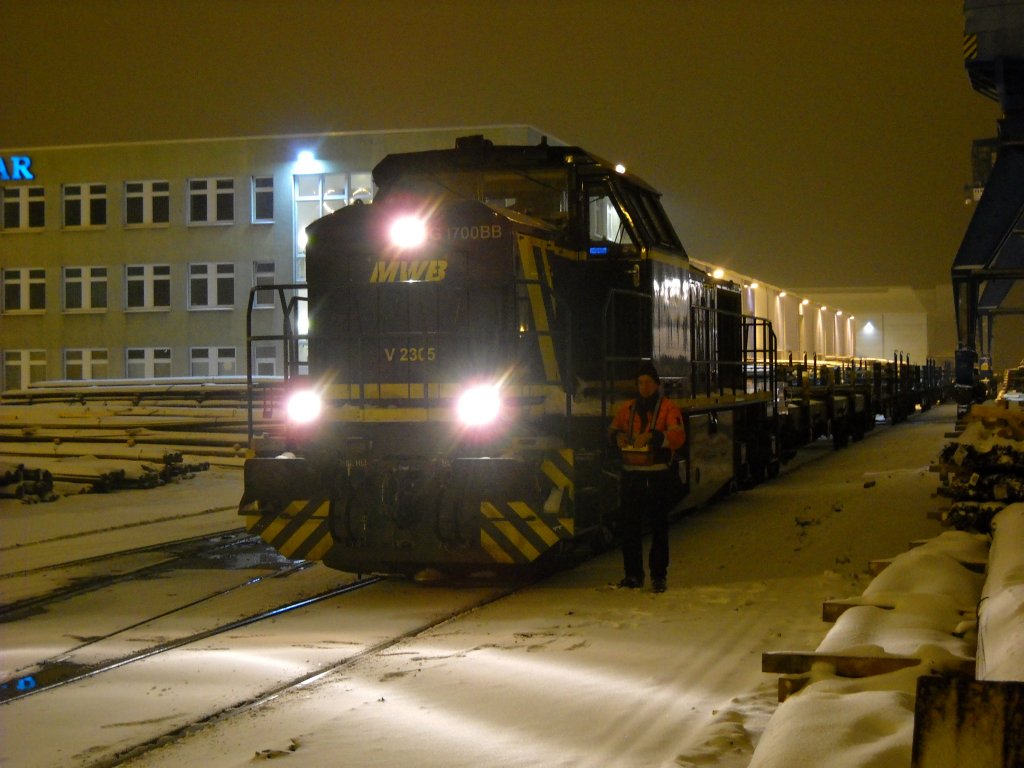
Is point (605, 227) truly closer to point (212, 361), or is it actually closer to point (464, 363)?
point (464, 363)

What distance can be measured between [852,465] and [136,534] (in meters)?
10.9

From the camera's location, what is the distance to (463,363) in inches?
343

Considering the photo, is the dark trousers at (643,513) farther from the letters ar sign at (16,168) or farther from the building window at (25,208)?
the letters ar sign at (16,168)

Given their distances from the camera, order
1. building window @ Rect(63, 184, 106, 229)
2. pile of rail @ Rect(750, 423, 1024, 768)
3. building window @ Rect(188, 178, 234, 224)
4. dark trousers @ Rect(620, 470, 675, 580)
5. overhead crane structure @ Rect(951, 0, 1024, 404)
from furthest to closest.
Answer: building window @ Rect(63, 184, 106, 229)
building window @ Rect(188, 178, 234, 224)
overhead crane structure @ Rect(951, 0, 1024, 404)
dark trousers @ Rect(620, 470, 675, 580)
pile of rail @ Rect(750, 423, 1024, 768)

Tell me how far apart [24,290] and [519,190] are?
1161 inches

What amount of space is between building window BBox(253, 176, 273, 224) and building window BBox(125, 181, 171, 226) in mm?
2673

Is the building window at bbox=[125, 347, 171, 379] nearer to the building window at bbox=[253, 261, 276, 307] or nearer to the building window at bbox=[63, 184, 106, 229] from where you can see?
the building window at bbox=[253, 261, 276, 307]

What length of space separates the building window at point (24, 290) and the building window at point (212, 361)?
16.8ft

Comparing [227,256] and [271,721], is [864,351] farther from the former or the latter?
[271,721]

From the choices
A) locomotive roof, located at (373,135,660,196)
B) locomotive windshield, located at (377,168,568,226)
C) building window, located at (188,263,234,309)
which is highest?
building window, located at (188,263,234,309)

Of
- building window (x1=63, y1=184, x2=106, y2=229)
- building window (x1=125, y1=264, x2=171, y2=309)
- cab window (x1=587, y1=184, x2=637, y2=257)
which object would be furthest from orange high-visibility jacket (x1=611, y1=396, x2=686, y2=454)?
building window (x1=63, y1=184, x2=106, y2=229)

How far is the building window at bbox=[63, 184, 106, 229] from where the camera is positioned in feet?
113

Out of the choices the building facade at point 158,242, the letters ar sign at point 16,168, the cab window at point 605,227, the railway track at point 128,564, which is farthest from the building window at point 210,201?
the cab window at point 605,227

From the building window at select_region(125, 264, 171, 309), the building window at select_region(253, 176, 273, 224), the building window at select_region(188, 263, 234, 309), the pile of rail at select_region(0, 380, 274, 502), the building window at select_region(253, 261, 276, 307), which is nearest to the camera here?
the pile of rail at select_region(0, 380, 274, 502)
